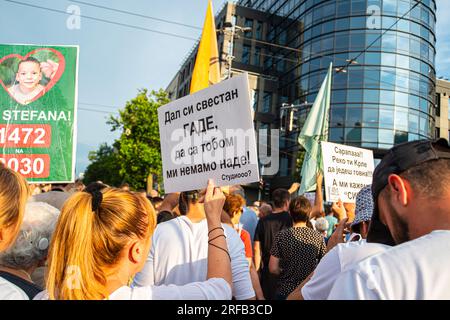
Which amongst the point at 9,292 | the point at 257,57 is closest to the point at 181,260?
the point at 9,292

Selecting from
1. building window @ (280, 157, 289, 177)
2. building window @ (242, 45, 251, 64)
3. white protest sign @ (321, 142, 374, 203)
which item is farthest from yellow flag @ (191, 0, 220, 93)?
building window @ (242, 45, 251, 64)

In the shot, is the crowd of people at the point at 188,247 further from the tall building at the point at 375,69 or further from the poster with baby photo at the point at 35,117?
the tall building at the point at 375,69

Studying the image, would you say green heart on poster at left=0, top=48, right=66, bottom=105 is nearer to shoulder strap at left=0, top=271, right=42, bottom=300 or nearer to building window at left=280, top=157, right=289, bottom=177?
shoulder strap at left=0, top=271, right=42, bottom=300

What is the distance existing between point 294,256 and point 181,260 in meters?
1.78

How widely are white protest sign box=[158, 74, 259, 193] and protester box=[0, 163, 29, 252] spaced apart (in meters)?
1.09

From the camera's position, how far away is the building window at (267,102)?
134 ft

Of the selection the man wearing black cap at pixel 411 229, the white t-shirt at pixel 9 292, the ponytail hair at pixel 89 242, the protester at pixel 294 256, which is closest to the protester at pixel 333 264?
the man wearing black cap at pixel 411 229

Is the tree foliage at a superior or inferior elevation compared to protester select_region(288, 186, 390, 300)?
superior

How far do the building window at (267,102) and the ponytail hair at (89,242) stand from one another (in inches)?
1564

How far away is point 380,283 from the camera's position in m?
1.08

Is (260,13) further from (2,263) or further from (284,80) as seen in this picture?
(2,263)

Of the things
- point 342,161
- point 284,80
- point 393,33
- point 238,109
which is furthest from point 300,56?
point 238,109

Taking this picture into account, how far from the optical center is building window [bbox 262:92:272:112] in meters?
40.7
